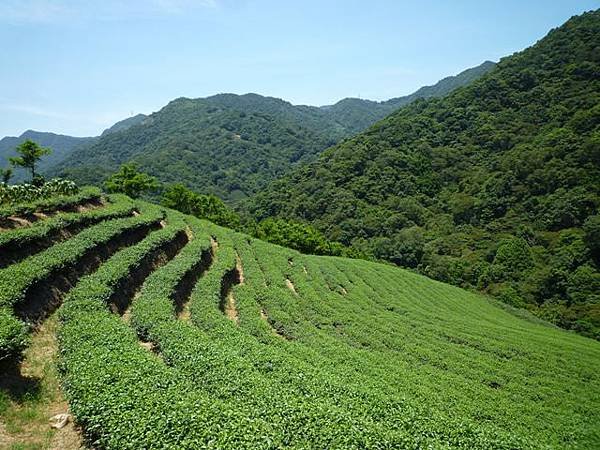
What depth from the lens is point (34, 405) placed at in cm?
1079

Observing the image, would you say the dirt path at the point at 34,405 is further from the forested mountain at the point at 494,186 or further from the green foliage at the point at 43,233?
the forested mountain at the point at 494,186

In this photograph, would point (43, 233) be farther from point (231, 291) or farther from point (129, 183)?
point (129, 183)

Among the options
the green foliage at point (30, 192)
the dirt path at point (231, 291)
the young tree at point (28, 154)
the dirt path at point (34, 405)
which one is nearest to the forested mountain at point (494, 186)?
the dirt path at point (231, 291)

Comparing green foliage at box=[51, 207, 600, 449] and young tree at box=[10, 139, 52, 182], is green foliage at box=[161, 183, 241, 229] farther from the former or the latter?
green foliage at box=[51, 207, 600, 449]

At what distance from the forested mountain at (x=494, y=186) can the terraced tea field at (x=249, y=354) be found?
A: 128 ft

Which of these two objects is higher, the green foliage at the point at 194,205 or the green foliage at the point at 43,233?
the green foliage at the point at 43,233

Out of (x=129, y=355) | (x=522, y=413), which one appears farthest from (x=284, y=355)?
(x=522, y=413)

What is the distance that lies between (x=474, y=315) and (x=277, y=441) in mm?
35785

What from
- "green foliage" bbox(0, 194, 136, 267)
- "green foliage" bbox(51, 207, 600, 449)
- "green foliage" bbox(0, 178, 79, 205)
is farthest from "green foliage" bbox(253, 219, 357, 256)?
→ "green foliage" bbox(0, 178, 79, 205)

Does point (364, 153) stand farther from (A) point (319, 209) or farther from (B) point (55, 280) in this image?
(B) point (55, 280)

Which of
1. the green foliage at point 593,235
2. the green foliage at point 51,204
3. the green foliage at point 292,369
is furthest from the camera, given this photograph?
the green foliage at point 593,235

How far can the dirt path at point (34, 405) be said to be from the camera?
9445mm

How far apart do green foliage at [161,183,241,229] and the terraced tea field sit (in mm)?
28893

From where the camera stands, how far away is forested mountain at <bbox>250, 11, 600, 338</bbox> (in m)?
67.3
